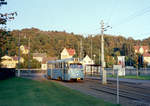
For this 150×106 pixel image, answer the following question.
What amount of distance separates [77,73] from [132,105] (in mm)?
19569

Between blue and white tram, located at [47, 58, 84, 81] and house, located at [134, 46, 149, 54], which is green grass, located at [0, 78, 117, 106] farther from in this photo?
house, located at [134, 46, 149, 54]

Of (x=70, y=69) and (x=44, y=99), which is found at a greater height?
(x=70, y=69)

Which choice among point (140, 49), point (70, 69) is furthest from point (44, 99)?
point (140, 49)

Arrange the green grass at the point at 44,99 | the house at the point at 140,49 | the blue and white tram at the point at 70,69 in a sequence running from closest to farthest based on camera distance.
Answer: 1. the green grass at the point at 44,99
2. the blue and white tram at the point at 70,69
3. the house at the point at 140,49

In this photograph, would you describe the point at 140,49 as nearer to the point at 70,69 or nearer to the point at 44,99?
the point at 70,69

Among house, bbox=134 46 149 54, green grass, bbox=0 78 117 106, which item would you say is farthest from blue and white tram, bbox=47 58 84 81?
house, bbox=134 46 149 54

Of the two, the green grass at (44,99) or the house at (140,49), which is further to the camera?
the house at (140,49)

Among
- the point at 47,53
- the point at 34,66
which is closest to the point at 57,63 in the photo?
the point at 34,66

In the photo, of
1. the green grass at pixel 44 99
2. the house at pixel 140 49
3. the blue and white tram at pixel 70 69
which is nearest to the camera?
Result: the green grass at pixel 44 99

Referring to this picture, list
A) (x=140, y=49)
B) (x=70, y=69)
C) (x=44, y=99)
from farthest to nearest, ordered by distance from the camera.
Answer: (x=140, y=49) < (x=70, y=69) < (x=44, y=99)

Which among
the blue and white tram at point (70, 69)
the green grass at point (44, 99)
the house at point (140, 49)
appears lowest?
the green grass at point (44, 99)

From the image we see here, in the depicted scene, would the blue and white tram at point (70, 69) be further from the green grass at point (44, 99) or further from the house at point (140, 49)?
the house at point (140, 49)

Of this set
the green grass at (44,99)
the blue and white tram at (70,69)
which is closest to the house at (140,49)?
the blue and white tram at (70,69)

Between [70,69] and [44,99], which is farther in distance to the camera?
[70,69]
